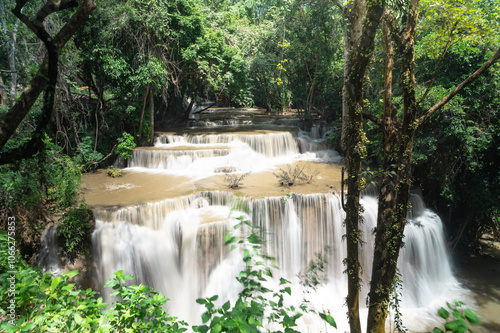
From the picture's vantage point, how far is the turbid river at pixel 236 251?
668cm

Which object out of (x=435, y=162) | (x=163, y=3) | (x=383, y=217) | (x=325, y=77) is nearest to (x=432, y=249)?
(x=435, y=162)

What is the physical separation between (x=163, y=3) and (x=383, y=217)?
454 inches

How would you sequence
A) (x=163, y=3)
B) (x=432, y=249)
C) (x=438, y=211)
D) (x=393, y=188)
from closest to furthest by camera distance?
1. (x=393, y=188)
2. (x=432, y=249)
3. (x=438, y=211)
4. (x=163, y=3)

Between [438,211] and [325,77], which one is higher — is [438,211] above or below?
below

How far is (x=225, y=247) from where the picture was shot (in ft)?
23.0

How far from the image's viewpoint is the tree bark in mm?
3199

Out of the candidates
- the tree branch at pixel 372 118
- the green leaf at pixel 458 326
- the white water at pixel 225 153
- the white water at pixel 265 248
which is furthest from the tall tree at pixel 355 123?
the white water at pixel 225 153

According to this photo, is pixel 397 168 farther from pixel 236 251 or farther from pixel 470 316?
pixel 236 251

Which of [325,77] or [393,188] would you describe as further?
[325,77]

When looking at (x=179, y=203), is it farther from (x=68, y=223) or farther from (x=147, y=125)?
(x=147, y=125)

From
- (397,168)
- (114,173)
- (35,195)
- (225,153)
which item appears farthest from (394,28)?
(114,173)

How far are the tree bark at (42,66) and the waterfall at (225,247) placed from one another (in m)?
3.83

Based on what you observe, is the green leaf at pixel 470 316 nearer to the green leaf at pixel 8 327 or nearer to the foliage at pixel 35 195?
the green leaf at pixel 8 327

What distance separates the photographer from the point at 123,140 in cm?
1128
